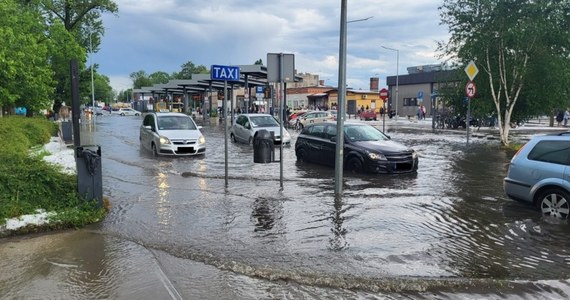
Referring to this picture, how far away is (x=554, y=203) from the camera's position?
773 cm

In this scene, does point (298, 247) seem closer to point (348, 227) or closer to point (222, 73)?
point (348, 227)

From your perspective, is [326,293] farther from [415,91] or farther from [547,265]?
[415,91]

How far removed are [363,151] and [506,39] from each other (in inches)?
398

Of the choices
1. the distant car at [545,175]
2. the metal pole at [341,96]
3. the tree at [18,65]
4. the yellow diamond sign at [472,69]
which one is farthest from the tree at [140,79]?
the distant car at [545,175]

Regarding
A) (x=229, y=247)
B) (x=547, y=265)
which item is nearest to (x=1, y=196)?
(x=229, y=247)

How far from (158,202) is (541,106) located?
18226 mm

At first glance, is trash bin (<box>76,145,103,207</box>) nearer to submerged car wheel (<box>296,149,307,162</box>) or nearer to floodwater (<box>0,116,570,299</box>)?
floodwater (<box>0,116,570,299</box>)

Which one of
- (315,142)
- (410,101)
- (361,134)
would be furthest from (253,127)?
(410,101)

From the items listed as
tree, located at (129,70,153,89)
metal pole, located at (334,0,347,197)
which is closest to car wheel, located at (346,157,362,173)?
metal pole, located at (334,0,347,197)

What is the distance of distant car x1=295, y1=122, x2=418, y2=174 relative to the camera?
485 inches

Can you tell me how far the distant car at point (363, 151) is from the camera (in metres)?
12.3

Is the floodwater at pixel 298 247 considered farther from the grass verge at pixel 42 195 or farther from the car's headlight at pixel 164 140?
the car's headlight at pixel 164 140

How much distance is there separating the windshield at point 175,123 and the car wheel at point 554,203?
12.9 m

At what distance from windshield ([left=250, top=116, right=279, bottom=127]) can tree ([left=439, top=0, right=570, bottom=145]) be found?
852 cm
